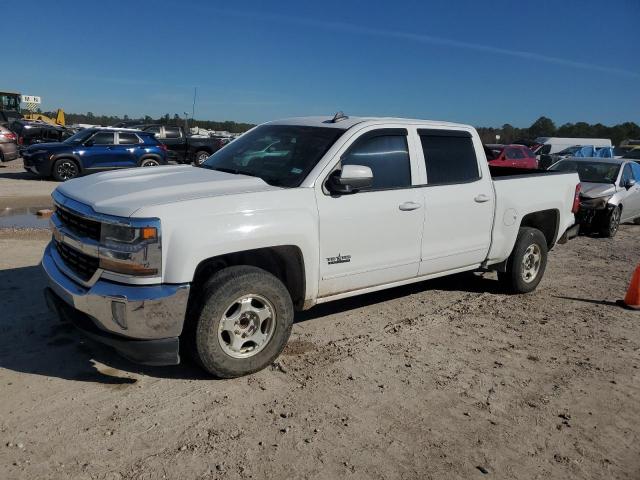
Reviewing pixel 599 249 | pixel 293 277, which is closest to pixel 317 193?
pixel 293 277

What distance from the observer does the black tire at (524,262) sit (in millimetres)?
6312

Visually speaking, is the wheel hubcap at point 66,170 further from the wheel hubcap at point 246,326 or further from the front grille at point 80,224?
the wheel hubcap at point 246,326

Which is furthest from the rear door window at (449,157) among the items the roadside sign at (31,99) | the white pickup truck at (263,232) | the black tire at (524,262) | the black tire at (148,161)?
the roadside sign at (31,99)

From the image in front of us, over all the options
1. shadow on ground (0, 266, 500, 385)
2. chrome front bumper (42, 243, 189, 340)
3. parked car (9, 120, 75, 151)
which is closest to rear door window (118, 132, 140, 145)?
parked car (9, 120, 75, 151)

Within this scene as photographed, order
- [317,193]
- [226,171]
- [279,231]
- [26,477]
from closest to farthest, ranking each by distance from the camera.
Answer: [26,477], [279,231], [317,193], [226,171]

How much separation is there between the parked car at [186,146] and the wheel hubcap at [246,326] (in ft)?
60.5

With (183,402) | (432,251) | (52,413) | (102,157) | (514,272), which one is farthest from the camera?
(102,157)

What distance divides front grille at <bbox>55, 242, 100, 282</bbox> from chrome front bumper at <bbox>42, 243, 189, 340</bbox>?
4.9 inches

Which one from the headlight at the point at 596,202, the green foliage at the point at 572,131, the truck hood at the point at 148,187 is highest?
the green foliage at the point at 572,131

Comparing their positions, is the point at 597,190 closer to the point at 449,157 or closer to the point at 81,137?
the point at 449,157

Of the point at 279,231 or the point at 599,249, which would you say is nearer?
the point at 279,231

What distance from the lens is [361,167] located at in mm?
4312

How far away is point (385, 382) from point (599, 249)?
7568mm

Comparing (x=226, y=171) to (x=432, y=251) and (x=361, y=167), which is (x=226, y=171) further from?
(x=432, y=251)
